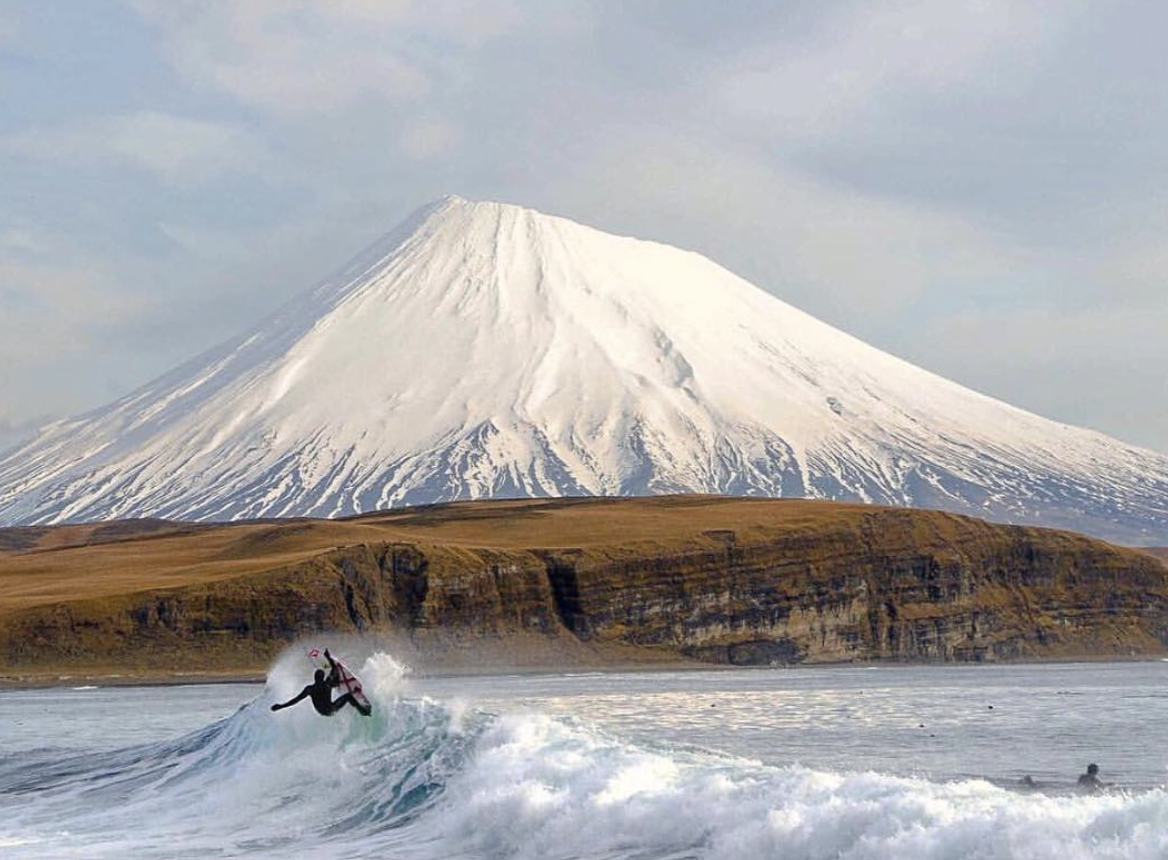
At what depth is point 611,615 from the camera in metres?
143

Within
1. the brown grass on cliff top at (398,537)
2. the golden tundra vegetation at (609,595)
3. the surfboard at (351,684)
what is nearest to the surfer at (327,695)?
the surfboard at (351,684)

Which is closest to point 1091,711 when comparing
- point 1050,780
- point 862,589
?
point 1050,780

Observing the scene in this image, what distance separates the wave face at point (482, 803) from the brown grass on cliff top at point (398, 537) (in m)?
90.9

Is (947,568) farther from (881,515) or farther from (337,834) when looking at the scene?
(337,834)

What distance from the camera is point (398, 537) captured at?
166 metres

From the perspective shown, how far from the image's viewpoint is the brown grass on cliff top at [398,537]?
502ft

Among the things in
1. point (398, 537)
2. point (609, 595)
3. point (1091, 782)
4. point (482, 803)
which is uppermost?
point (398, 537)

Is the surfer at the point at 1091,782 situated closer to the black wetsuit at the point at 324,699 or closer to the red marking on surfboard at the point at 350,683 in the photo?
the black wetsuit at the point at 324,699

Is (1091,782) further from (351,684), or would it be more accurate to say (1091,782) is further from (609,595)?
(609,595)

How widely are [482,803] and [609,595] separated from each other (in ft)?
350

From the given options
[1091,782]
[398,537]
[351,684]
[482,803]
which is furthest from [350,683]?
[398,537]

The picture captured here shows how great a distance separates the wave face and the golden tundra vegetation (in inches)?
2984

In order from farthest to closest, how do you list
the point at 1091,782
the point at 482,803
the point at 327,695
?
the point at 327,695
the point at 1091,782
the point at 482,803

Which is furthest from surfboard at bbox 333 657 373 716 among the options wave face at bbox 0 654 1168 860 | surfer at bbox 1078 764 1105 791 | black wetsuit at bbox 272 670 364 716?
surfer at bbox 1078 764 1105 791
